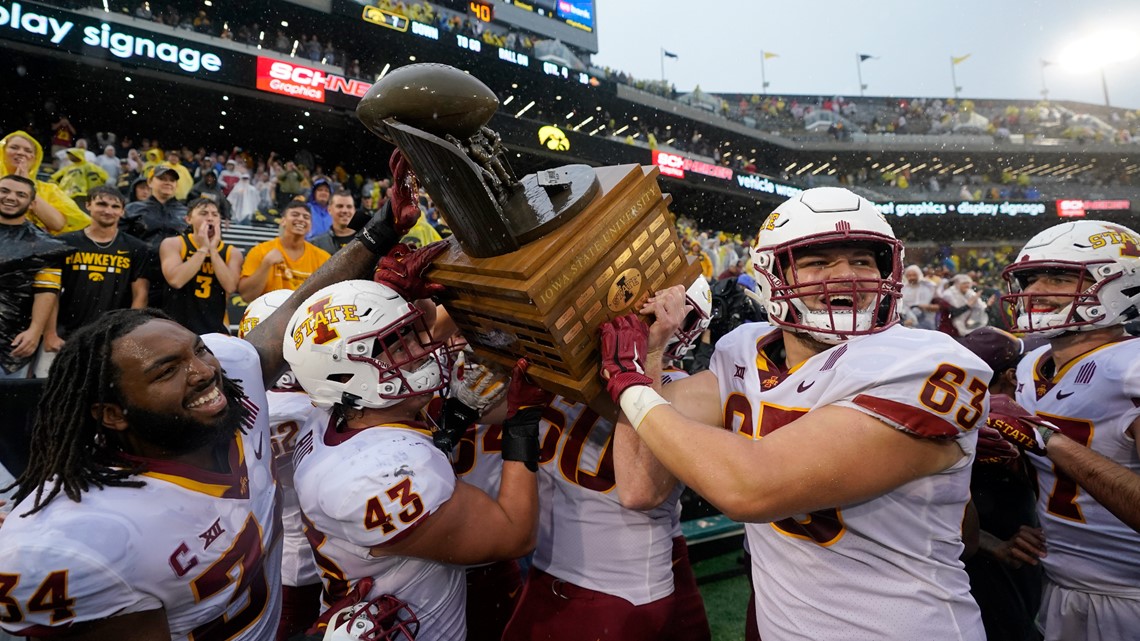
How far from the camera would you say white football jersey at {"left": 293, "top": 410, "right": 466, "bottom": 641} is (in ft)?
5.50

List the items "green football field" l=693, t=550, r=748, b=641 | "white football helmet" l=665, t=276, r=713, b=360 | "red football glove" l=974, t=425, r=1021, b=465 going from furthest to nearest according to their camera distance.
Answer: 1. "green football field" l=693, t=550, r=748, b=641
2. "white football helmet" l=665, t=276, r=713, b=360
3. "red football glove" l=974, t=425, r=1021, b=465

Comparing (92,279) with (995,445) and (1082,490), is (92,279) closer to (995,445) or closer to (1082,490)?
(995,445)

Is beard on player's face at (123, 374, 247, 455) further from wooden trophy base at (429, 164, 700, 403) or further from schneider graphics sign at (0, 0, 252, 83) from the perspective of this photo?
schneider graphics sign at (0, 0, 252, 83)

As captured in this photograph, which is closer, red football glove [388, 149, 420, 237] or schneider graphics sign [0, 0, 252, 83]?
red football glove [388, 149, 420, 237]

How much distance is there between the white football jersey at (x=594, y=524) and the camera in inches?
79.5

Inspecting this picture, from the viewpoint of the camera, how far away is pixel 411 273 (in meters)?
2.04

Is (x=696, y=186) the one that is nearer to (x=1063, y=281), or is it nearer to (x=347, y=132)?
(x=347, y=132)

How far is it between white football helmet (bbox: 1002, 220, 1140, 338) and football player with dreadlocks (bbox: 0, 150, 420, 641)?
2.89 meters

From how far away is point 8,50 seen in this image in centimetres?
1277

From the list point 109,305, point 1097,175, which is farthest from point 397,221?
point 1097,175

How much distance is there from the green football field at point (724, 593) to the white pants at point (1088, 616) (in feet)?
5.06

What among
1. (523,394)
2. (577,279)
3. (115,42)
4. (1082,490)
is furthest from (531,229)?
(115,42)

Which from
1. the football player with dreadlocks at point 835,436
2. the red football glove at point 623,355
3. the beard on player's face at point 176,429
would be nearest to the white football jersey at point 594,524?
the football player with dreadlocks at point 835,436

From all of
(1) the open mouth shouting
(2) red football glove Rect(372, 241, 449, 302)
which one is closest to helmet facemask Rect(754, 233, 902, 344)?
(2) red football glove Rect(372, 241, 449, 302)
